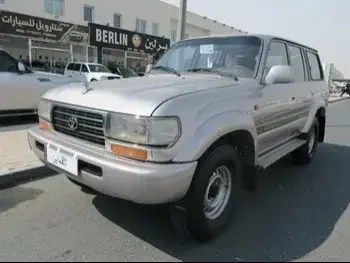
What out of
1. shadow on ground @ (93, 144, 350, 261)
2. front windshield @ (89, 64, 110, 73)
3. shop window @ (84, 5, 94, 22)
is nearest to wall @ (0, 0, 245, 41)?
shop window @ (84, 5, 94, 22)

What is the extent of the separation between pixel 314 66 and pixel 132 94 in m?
4.06

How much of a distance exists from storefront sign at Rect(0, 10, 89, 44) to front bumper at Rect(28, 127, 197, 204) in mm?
17032

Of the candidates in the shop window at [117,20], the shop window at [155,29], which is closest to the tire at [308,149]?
the shop window at [117,20]

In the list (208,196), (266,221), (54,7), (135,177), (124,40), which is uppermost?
(54,7)

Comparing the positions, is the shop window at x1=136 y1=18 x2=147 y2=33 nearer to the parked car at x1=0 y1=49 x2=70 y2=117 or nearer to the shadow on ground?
the parked car at x1=0 y1=49 x2=70 y2=117

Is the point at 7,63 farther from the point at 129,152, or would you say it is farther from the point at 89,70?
the point at 89,70

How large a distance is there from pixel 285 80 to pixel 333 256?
1.77 metres

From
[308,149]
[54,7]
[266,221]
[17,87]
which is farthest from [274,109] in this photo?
[54,7]

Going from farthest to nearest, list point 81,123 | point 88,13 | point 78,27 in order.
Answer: point 88,13 < point 78,27 < point 81,123

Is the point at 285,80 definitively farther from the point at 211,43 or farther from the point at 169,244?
the point at 169,244

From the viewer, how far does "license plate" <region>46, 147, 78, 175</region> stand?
290 cm

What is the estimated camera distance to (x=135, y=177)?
8.20ft

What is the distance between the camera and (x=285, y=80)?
3727mm

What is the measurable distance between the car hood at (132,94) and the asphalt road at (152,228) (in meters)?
1.17
